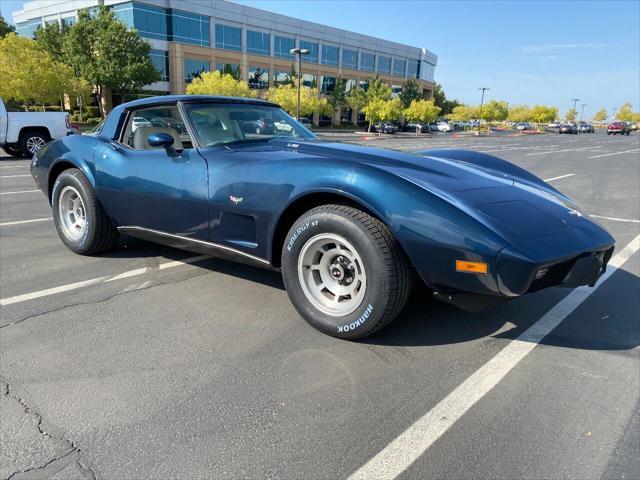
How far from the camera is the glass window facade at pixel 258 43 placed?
179 feet

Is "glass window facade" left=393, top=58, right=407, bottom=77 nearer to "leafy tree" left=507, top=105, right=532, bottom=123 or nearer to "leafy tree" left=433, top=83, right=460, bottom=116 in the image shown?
"leafy tree" left=433, top=83, right=460, bottom=116

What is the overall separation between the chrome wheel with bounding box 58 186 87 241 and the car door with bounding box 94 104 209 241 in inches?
23.8

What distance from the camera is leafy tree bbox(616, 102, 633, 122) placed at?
485 ft

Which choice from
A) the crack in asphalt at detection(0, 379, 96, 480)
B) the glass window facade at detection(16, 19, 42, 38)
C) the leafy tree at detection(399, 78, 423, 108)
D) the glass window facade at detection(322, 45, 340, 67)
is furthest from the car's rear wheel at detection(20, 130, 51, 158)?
the leafy tree at detection(399, 78, 423, 108)

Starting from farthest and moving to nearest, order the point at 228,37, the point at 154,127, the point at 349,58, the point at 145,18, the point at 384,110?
1. the point at 349,58
2. the point at 228,37
3. the point at 384,110
4. the point at 145,18
5. the point at 154,127

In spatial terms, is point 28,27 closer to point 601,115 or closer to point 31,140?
point 31,140

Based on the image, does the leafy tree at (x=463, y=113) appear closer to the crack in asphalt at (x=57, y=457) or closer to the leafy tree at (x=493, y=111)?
the leafy tree at (x=493, y=111)

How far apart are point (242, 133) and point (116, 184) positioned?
3.77ft

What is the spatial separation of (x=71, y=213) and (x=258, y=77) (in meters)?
55.3

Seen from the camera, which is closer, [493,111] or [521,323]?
[521,323]

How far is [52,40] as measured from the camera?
42.9 metres

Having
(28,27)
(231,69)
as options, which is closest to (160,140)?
(231,69)

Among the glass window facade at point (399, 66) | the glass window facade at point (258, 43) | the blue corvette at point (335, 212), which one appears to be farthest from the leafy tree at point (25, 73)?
the glass window facade at point (399, 66)

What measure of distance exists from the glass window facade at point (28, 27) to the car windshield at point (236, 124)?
6248 cm
